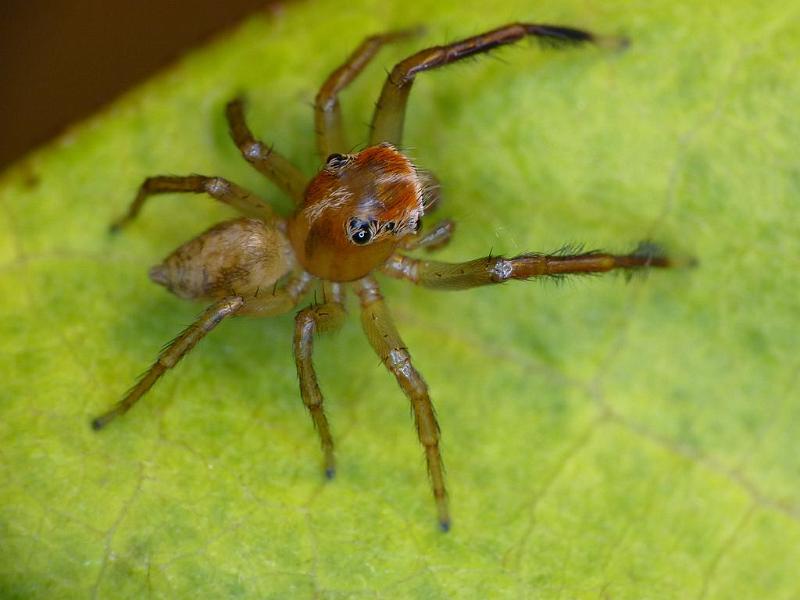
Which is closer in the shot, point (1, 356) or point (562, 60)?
point (1, 356)

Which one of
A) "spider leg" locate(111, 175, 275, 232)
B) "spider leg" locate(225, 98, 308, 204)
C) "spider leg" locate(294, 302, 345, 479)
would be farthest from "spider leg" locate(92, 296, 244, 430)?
"spider leg" locate(225, 98, 308, 204)

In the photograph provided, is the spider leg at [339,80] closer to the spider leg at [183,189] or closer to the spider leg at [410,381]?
the spider leg at [183,189]

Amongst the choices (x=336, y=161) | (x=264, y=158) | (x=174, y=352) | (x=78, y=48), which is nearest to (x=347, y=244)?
(x=336, y=161)

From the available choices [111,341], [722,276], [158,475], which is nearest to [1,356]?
[111,341]

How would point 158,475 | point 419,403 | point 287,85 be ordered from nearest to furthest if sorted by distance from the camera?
1. point 158,475
2. point 419,403
3. point 287,85

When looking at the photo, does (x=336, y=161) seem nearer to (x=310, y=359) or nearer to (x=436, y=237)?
(x=436, y=237)

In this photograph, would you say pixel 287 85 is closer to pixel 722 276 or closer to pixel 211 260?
pixel 211 260

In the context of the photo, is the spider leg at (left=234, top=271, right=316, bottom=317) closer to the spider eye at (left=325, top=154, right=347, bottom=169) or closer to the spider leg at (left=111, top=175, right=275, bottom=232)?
the spider leg at (left=111, top=175, right=275, bottom=232)

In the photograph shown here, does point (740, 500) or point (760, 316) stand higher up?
point (760, 316)
